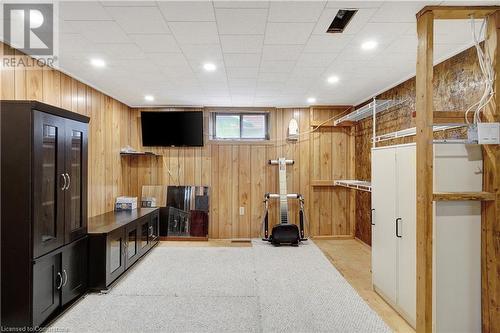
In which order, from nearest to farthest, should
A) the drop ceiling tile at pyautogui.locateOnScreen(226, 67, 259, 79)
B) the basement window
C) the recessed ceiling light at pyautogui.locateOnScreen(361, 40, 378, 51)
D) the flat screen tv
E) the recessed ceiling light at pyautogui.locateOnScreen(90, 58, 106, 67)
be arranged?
the recessed ceiling light at pyautogui.locateOnScreen(361, 40, 378, 51) < the recessed ceiling light at pyautogui.locateOnScreen(90, 58, 106, 67) < the drop ceiling tile at pyautogui.locateOnScreen(226, 67, 259, 79) < the flat screen tv < the basement window

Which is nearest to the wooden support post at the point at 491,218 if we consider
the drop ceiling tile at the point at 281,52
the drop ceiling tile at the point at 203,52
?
the drop ceiling tile at the point at 281,52

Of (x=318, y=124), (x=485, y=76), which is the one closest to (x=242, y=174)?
(x=318, y=124)

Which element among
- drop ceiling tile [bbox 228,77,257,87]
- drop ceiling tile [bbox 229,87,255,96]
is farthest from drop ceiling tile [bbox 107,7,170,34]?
drop ceiling tile [bbox 229,87,255,96]

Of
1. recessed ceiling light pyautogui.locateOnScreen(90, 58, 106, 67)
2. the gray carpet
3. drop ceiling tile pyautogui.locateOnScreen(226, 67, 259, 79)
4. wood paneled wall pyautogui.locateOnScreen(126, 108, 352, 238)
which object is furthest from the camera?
wood paneled wall pyautogui.locateOnScreen(126, 108, 352, 238)

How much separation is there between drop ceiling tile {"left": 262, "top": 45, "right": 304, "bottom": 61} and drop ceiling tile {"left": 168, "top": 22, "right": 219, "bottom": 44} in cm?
55

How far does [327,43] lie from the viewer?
282cm

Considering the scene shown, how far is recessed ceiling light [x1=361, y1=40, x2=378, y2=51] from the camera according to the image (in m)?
2.80

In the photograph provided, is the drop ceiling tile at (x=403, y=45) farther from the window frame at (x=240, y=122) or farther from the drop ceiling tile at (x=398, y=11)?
the window frame at (x=240, y=122)

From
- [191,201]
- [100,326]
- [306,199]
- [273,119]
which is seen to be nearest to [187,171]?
[191,201]

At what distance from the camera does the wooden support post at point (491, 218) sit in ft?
7.39

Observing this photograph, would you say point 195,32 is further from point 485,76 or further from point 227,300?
point 227,300

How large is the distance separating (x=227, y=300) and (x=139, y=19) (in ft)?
9.22

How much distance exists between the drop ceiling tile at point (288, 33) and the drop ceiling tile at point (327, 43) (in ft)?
0.33

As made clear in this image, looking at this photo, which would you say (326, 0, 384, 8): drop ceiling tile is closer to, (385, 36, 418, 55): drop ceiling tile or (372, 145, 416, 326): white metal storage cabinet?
(385, 36, 418, 55): drop ceiling tile
